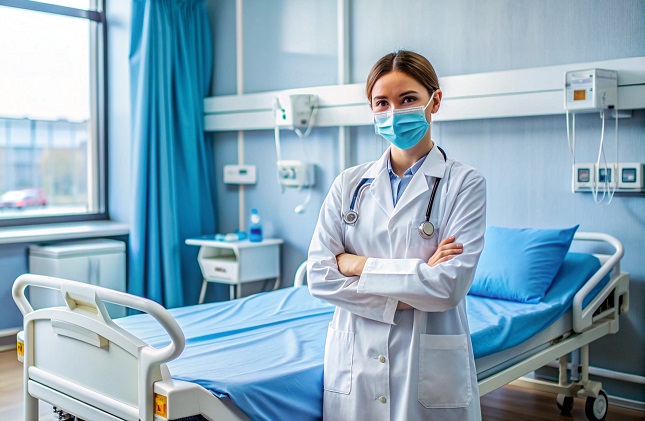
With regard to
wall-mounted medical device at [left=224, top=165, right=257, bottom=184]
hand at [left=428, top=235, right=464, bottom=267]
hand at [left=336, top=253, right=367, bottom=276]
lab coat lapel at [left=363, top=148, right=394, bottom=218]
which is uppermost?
wall-mounted medical device at [left=224, top=165, right=257, bottom=184]

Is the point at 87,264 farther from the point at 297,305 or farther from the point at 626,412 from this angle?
the point at 626,412

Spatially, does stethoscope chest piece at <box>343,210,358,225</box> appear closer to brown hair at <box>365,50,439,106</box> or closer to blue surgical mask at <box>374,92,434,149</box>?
blue surgical mask at <box>374,92,434,149</box>

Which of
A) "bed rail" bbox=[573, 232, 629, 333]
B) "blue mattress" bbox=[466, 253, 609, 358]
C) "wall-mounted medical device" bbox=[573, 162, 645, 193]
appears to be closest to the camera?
"blue mattress" bbox=[466, 253, 609, 358]

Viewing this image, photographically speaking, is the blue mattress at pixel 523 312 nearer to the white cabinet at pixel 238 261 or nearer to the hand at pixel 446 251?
the hand at pixel 446 251

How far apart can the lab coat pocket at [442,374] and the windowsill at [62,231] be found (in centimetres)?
310

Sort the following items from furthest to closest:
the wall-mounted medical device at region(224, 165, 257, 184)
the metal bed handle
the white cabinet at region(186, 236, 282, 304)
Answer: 1. the wall-mounted medical device at region(224, 165, 257, 184)
2. the white cabinet at region(186, 236, 282, 304)
3. the metal bed handle

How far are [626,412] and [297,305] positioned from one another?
5.25 feet

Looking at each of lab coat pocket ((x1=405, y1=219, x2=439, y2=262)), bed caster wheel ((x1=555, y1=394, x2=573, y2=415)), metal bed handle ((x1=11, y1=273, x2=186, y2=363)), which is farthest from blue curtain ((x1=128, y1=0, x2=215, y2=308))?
lab coat pocket ((x1=405, y1=219, x2=439, y2=262))

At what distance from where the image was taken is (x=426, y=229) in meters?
1.98

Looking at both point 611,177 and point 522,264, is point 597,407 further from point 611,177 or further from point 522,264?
point 611,177

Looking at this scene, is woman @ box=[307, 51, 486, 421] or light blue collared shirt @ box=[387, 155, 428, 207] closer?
woman @ box=[307, 51, 486, 421]

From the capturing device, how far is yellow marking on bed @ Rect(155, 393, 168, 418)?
195 cm

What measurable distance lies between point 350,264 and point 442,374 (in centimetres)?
38

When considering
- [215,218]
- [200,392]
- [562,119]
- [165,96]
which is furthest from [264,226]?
[200,392]
